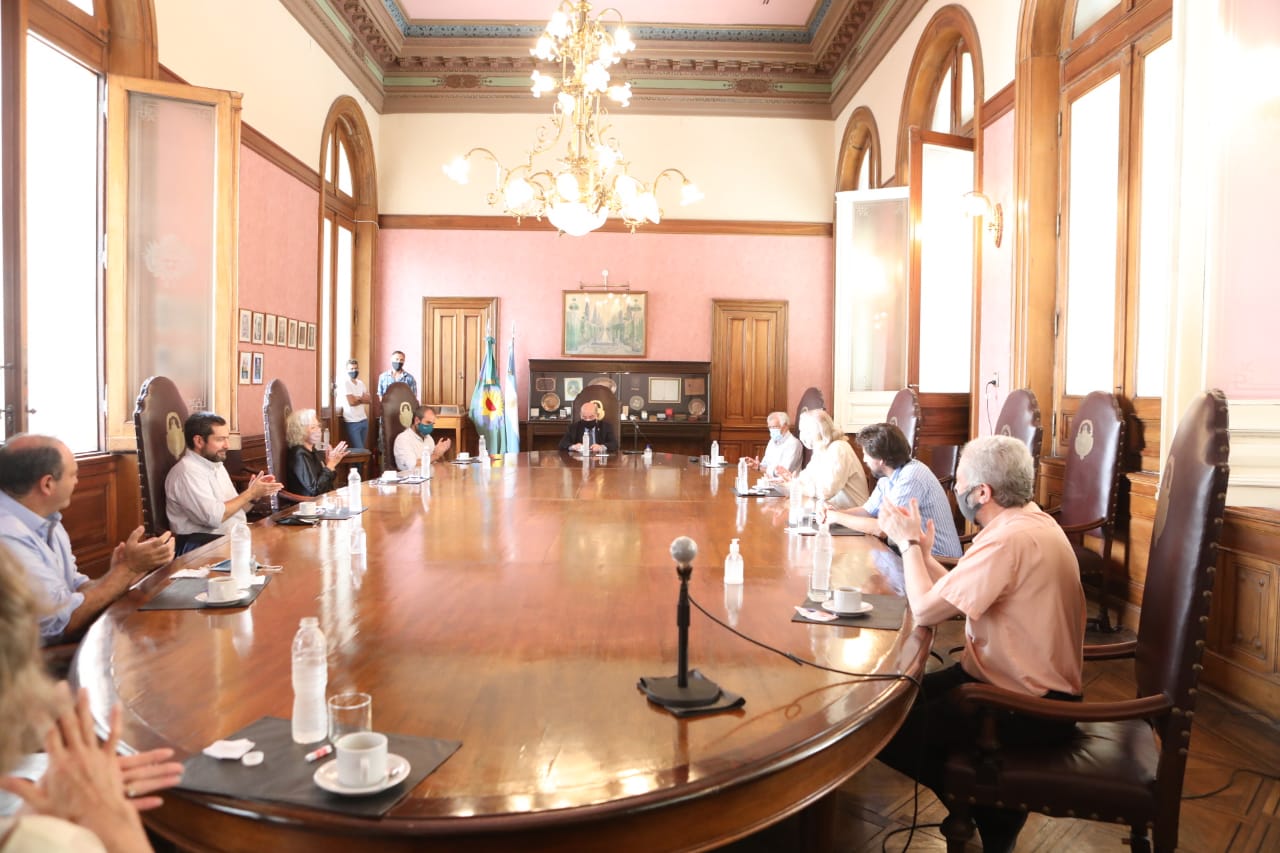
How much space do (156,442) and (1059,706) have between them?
149 inches

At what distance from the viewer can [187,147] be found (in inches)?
214

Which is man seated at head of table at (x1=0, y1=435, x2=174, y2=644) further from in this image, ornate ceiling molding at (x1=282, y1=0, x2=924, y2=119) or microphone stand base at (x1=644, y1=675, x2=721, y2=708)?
ornate ceiling molding at (x1=282, y1=0, x2=924, y2=119)

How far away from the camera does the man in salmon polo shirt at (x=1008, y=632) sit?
7.18ft

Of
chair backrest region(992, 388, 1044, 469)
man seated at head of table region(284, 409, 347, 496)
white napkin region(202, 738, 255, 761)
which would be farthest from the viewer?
man seated at head of table region(284, 409, 347, 496)

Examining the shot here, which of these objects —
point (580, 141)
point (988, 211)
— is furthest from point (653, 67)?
point (988, 211)

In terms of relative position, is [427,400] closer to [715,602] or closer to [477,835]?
[715,602]

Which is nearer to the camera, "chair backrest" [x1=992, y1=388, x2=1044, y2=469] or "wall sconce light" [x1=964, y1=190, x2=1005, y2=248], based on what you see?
"chair backrest" [x1=992, y1=388, x2=1044, y2=469]

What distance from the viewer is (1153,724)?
209 cm

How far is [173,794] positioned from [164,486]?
308 cm

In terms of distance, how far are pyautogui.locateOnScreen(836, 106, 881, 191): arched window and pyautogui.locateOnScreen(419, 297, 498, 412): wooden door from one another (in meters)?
4.63

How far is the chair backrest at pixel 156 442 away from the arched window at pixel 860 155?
7547 millimetres

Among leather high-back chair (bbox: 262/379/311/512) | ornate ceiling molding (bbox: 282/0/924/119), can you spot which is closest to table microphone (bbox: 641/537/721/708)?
leather high-back chair (bbox: 262/379/311/512)

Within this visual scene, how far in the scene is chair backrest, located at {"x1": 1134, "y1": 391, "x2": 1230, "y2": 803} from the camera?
199cm

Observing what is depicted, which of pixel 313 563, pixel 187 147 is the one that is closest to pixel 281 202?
pixel 187 147
